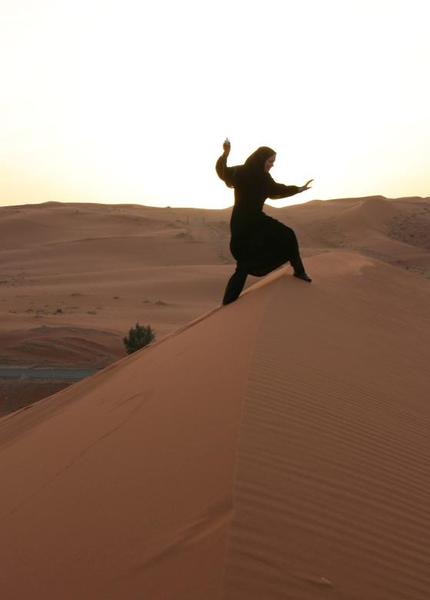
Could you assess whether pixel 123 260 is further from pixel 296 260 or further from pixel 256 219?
pixel 256 219

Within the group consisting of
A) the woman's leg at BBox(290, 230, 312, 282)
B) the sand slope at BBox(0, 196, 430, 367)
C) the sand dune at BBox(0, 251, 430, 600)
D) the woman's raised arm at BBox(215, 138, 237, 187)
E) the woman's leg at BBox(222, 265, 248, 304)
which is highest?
the woman's raised arm at BBox(215, 138, 237, 187)

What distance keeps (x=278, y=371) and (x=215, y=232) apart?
4117cm

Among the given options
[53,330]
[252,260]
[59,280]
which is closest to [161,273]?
[59,280]

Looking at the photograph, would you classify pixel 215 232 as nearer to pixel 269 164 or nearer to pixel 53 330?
pixel 53 330

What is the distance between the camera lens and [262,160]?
6602 mm

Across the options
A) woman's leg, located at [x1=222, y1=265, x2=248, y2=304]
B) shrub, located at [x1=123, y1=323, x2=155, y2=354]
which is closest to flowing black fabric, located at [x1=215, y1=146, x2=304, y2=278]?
woman's leg, located at [x1=222, y1=265, x2=248, y2=304]

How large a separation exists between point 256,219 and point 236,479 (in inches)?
155

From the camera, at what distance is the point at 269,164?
662 cm

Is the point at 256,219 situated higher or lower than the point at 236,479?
→ higher

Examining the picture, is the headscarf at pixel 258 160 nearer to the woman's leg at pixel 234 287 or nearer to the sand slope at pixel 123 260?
the woman's leg at pixel 234 287

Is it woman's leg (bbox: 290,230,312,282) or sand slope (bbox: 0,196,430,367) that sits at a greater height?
woman's leg (bbox: 290,230,312,282)

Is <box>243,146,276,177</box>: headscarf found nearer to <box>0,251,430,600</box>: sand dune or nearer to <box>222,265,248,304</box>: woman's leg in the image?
<box>222,265,248,304</box>: woman's leg

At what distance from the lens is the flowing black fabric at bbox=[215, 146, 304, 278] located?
664cm

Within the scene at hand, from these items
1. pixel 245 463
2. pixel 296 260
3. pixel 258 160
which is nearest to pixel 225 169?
pixel 258 160
